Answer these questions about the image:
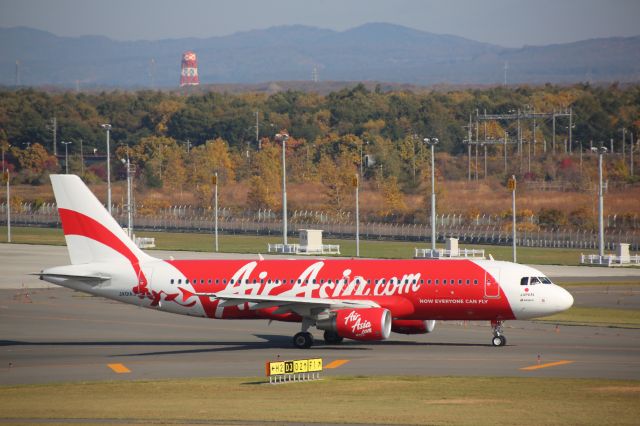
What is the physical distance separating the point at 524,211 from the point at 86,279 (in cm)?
11037

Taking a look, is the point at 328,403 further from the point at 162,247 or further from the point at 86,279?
the point at 162,247

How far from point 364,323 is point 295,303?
11.8 ft

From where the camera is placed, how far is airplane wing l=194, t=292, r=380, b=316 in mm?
54750

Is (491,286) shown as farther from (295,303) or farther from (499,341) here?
(295,303)

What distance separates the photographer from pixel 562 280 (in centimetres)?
9400

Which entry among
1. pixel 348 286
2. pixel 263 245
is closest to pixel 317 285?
pixel 348 286

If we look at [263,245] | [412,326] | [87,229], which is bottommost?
[412,326]

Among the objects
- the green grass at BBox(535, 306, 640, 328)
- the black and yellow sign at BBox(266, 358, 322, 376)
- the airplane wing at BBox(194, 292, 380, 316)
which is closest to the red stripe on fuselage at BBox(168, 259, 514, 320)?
the airplane wing at BBox(194, 292, 380, 316)

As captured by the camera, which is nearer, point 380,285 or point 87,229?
point 380,285

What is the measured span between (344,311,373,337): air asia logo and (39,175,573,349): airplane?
0.15 feet

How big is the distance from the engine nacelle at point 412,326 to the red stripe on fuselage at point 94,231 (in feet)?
43.9

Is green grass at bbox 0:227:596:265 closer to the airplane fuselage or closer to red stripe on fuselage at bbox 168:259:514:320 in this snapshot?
the airplane fuselage

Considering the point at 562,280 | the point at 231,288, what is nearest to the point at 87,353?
the point at 231,288

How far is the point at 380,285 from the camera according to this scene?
55.7 meters
